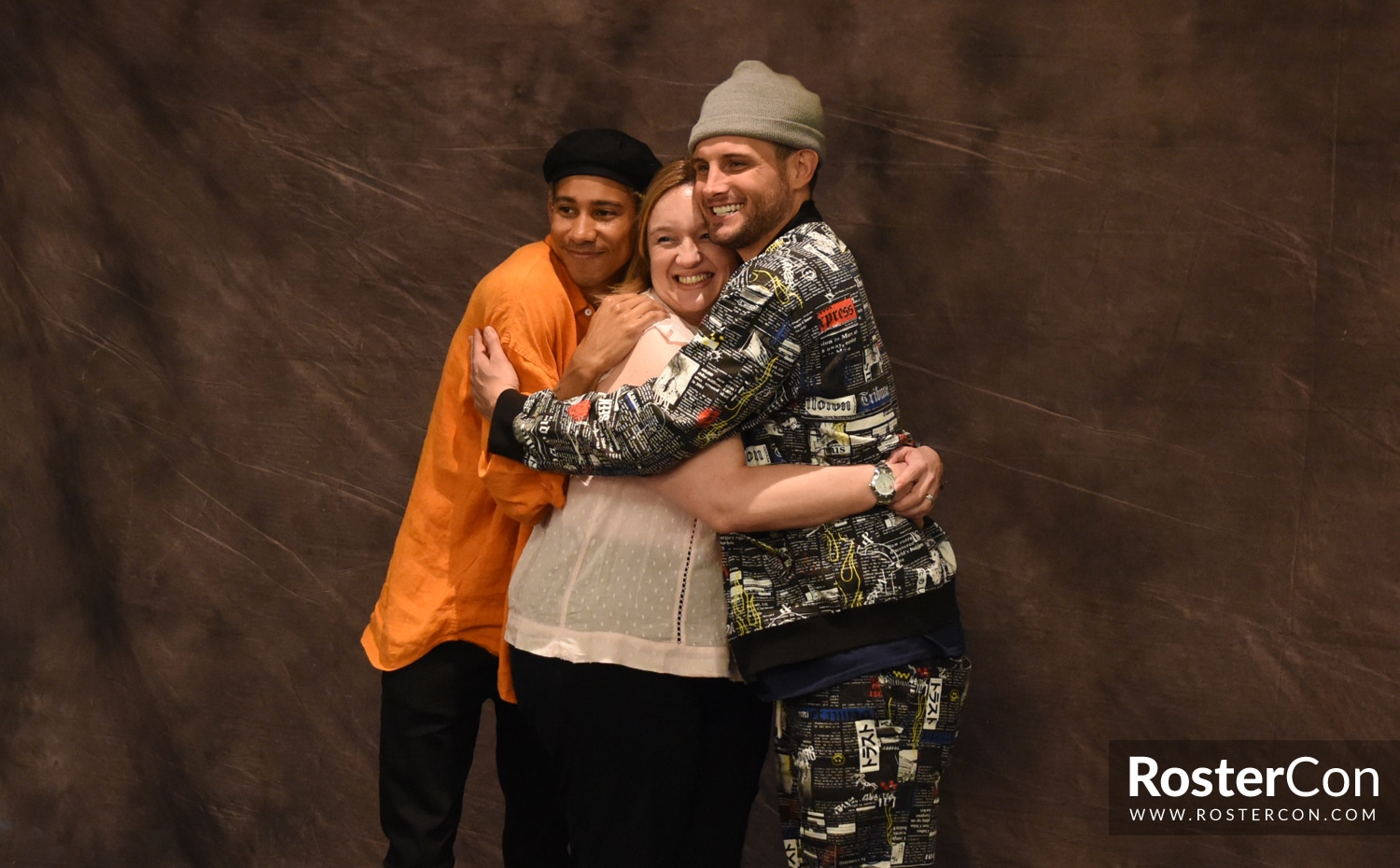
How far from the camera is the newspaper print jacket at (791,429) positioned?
2.04 m

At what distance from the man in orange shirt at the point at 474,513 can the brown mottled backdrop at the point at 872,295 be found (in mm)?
789

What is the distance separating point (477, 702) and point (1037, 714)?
1366 millimetres

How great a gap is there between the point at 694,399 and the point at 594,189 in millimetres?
604

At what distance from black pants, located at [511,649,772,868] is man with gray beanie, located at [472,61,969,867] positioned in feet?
0.50

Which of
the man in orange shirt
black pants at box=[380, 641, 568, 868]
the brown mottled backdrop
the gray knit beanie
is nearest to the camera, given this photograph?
the gray knit beanie

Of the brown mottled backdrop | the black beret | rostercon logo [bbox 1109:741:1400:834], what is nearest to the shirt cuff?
the black beret

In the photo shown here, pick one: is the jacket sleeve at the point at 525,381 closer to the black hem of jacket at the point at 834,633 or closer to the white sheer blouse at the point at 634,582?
the white sheer blouse at the point at 634,582

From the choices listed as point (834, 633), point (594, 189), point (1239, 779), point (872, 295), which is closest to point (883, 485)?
point (834, 633)

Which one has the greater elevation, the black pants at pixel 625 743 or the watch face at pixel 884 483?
the watch face at pixel 884 483

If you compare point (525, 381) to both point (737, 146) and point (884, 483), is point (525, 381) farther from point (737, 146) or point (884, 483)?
point (884, 483)

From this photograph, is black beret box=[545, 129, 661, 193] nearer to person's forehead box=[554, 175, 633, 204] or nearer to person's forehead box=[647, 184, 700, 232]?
person's forehead box=[554, 175, 633, 204]

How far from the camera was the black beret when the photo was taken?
2455mm

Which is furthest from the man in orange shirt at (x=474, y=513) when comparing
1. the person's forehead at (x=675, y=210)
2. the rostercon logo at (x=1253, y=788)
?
the rostercon logo at (x=1253, y=788)

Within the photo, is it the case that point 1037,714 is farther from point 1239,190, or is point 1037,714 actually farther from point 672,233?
point 672,233
